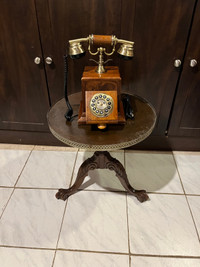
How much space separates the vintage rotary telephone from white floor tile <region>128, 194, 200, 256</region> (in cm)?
62

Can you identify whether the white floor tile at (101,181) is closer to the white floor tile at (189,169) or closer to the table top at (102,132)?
the white floor tile at (189,169)

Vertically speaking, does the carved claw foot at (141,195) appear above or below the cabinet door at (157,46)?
below

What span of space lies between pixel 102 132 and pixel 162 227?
26.5 inches

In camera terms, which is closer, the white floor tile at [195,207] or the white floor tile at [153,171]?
the white floor tile at [195,207]

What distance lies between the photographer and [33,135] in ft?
5.57

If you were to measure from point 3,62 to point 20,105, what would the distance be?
30 cm

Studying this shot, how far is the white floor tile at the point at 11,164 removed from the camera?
148 cm

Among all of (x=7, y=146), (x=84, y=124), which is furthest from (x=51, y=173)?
(x=84, y=124)

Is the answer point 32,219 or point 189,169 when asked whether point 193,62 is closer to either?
point 189,169

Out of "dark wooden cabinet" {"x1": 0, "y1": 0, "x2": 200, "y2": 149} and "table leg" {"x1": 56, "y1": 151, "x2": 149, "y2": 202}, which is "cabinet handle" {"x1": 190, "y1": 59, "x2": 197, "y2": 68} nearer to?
"dark wooden cabinet" {"x1": 0, "y1": 0, "x2": 200, "y2": 149}

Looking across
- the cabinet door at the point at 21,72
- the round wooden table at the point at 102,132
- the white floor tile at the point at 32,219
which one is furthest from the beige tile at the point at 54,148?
the round wooden table at the point at 102,132

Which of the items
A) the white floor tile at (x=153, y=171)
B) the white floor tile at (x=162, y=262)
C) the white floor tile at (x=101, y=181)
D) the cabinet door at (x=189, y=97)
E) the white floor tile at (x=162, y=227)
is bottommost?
the white floor tile at (x=162, y=262)

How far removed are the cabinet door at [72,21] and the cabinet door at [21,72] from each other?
6cm

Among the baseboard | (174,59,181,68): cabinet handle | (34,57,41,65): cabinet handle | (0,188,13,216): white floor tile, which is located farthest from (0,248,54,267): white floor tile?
(174,59,181,68): cabinet handle
